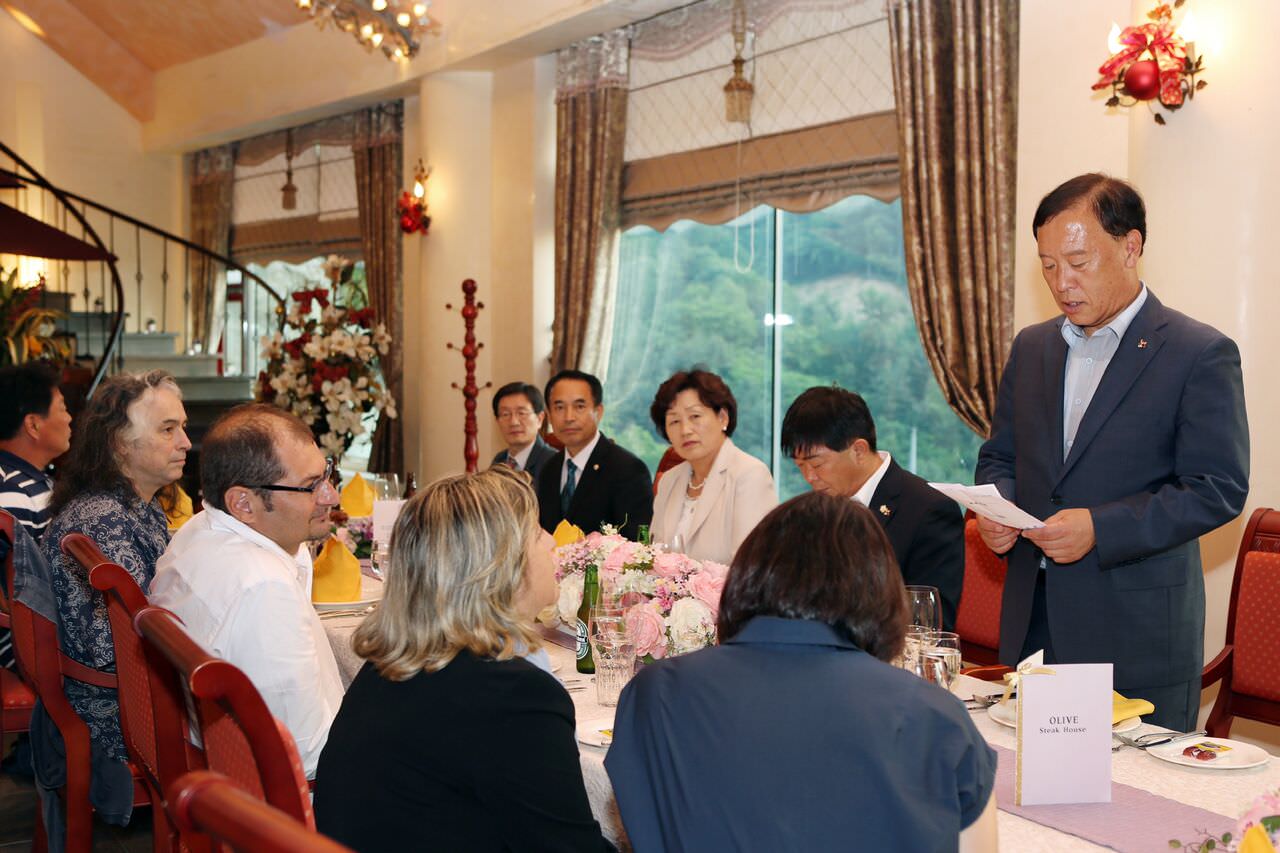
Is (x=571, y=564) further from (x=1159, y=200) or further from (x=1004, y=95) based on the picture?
(x=1004, y=95)

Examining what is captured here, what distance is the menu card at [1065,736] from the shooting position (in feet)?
5.90

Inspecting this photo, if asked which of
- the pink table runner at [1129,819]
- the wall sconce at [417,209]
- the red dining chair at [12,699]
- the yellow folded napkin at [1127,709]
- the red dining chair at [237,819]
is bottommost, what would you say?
the red dining chair at [12,699]

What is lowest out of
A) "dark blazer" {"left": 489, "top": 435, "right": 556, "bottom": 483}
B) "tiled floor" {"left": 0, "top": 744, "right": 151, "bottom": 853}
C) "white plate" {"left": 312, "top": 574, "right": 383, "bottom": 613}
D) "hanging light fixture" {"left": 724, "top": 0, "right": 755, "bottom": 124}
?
"tiled floor" {"left": 0, "top": 744, "right": 151, "bottom": 853}

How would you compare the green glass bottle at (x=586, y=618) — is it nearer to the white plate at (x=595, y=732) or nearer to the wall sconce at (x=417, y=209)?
the white plate at (x=595, y=732)

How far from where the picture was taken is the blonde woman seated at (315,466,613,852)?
1.65m

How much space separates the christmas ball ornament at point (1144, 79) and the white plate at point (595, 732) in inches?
112

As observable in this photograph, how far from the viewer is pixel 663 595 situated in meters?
2.53

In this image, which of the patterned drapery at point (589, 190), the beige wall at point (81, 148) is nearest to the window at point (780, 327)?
the patterned drapery at point (589, 190)

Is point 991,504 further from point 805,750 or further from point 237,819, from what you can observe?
point 237,819

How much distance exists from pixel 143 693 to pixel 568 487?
283cm

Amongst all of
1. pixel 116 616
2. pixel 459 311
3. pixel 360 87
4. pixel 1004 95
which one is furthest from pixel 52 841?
pixel 360 87

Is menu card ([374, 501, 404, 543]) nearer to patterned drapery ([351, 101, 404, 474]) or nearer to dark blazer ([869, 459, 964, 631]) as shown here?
dark blazer ([869, 459, 964, 631])

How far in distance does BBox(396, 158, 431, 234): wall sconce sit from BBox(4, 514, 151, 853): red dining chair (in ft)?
17.3

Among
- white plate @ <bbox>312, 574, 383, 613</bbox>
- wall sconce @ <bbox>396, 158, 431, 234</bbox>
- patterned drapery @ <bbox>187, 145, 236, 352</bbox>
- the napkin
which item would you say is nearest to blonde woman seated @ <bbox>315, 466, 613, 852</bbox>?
white plate @ <bbox>312, 574, 383, 613</bbox>
